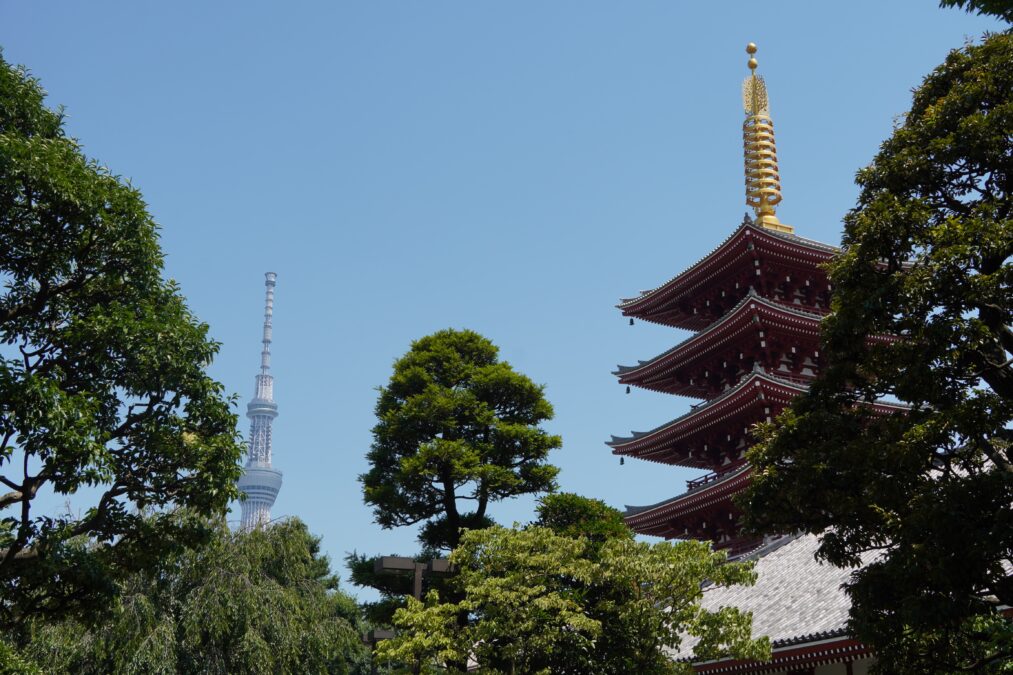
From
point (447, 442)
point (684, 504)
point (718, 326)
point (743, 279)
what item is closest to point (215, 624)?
point (447, 442)

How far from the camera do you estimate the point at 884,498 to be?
36.8ft

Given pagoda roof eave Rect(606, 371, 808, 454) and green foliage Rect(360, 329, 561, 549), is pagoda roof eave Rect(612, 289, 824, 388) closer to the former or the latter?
pagoda roof eave Rect(606, 371, 808, 454)

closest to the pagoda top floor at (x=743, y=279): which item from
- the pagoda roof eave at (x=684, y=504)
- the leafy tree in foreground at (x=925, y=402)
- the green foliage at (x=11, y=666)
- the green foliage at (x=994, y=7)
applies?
the pagoda roof eave at (x=684, y=504)

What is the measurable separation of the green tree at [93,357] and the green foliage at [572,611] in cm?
705

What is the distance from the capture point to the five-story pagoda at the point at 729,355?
31.8 m

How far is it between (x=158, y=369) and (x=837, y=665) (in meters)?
12.8

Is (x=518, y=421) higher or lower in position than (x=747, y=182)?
lower

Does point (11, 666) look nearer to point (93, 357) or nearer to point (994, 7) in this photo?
point (93, 357)

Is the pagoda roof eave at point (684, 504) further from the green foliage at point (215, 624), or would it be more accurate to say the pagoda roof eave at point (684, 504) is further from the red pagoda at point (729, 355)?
the green foliage at point (215, 624)

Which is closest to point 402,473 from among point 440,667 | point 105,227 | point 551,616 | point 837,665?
point 440,667

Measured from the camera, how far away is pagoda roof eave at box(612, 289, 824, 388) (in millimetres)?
31516

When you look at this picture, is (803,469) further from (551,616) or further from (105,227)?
(105,227)

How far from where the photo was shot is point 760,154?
3978 centimetres

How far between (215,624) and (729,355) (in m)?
19.9
